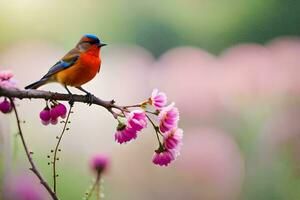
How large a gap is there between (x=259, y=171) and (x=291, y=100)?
22cm

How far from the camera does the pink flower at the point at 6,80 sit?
399 millimetres

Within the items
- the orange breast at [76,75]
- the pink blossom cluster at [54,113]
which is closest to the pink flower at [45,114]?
the pink blossom cluster at [54,113]

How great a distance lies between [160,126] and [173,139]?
2 cm

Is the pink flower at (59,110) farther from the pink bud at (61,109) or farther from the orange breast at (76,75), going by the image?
the orange breast at (76,75)

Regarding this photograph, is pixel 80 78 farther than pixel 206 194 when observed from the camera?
No

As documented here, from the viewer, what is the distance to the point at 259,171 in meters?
1.51

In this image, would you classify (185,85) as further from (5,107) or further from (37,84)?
(5,107)

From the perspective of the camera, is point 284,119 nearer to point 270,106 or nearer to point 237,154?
point 270,106

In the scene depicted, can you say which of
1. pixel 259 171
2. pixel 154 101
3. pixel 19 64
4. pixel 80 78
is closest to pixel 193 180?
pixel 259 171

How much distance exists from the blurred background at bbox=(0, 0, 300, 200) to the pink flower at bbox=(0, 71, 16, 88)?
98cm

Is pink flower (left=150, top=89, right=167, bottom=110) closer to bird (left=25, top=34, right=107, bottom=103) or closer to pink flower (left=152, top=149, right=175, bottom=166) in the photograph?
pink flower (left=152, top=149, right=175, bottom=166)

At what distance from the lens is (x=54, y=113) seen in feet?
1.56

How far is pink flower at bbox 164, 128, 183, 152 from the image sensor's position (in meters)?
0.46

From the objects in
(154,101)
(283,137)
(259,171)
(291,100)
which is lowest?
(154,101)
